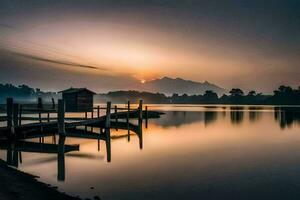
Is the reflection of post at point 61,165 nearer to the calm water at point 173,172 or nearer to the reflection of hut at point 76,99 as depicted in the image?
the calm water at point 173,172

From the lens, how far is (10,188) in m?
11.6

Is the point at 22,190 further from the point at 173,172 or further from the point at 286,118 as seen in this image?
the point at 286,118

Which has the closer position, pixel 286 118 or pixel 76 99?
pixel 76 99

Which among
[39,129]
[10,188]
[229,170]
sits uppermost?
[39,129]

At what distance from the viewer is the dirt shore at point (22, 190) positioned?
10836 mm

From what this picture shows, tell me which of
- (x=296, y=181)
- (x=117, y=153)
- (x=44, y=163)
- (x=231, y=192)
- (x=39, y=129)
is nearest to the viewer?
(x=231, y=192)

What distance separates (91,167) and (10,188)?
355 inches

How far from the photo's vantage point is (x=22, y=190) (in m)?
11.8

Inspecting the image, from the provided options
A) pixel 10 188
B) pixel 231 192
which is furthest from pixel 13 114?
pixel 231 192

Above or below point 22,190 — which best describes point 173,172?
below

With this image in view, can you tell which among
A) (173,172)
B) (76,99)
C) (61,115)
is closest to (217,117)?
(76,99)

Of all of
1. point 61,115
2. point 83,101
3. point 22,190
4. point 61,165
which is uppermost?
point 83,101

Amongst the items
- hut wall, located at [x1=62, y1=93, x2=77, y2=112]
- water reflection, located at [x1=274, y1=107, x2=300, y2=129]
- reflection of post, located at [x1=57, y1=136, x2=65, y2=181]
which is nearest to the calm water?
reflection of post, located at [x1=57, y1=136, x2=65, y2=181]

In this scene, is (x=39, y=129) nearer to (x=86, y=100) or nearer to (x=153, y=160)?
(x=153, y=160)
